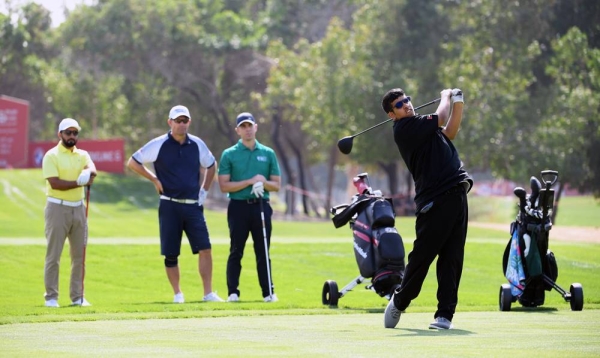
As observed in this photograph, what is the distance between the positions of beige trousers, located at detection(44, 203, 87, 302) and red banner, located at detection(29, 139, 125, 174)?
38184mm

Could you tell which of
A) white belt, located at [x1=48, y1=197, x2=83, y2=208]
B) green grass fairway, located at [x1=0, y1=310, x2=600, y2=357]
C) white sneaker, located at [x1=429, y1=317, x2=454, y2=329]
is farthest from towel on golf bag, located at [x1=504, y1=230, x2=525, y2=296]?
white belt, located at [x1=48, y1=197, x2=83, y2=208]

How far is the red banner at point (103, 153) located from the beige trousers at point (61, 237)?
38184 millimetres

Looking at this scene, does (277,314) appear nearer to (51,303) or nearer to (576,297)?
(576,297)

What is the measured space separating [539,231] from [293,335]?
4.28 m

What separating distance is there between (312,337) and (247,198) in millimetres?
5535

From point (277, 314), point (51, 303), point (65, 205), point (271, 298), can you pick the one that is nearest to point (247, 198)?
point (271, 298)

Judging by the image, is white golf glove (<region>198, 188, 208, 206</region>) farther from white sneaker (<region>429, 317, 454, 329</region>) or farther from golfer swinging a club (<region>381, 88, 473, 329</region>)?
white sneaker (<region>429, 317, 454, 329</region>)

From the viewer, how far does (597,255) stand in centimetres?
2002

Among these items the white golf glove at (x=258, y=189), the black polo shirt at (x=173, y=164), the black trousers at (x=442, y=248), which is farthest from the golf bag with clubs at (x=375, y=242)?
the black trousers at (x=442, y=248)

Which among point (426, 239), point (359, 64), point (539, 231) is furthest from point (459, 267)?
point (359, 64)

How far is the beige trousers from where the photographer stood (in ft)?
44.8

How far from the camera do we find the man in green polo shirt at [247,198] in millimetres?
14008

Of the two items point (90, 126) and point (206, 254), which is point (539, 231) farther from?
point (90, 126)

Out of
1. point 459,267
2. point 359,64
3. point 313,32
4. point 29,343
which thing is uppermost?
point 313,32
